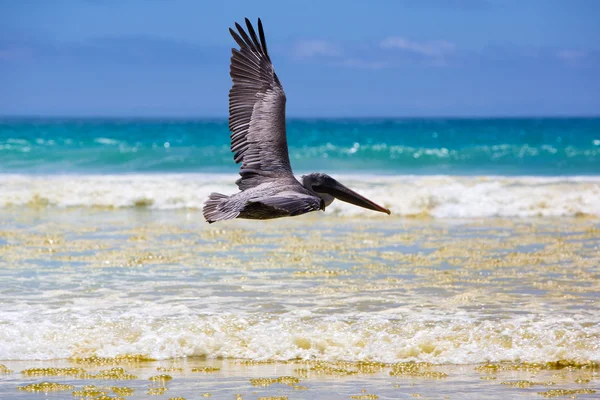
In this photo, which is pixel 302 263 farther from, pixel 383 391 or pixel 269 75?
pixel 383 391

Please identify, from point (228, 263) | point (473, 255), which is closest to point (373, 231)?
point (473, 255)

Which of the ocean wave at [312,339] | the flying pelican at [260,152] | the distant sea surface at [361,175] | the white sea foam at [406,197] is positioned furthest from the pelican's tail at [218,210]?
the distant sea surface at [361,175]

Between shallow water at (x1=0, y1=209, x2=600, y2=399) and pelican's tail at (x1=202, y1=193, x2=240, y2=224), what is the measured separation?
1152 mm

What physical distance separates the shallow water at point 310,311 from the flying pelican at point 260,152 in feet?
3.91

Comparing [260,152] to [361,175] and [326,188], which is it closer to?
[326,188]

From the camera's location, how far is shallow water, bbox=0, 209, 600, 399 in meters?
6.58

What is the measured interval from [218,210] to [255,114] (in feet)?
5.40

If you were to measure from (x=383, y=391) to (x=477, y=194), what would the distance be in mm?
12339

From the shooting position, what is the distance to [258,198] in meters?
6.17

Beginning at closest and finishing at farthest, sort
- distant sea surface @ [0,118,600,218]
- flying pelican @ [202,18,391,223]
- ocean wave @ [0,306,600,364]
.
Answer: flying pelican @ [202,18,391,223]
ocean wave @ [0,306,600,364]
distant sea surface @ [0,118,600,218]

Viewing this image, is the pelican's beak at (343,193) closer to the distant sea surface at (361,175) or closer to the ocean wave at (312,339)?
the ocean wave at (312,339)

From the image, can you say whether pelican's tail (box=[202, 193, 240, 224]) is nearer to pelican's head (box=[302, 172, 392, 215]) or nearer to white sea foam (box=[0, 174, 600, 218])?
pelican's head (box=[302, 172, 392, 215])

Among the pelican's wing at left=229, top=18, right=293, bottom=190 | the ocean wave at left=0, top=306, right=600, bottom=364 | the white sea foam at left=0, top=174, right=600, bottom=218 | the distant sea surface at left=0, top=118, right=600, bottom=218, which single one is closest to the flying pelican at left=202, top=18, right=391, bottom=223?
the pelican's wing at left=229, top=18, right=293, bottom=190

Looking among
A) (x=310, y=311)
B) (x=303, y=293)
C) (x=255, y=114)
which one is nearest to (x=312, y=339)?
(x=310, y=311)
